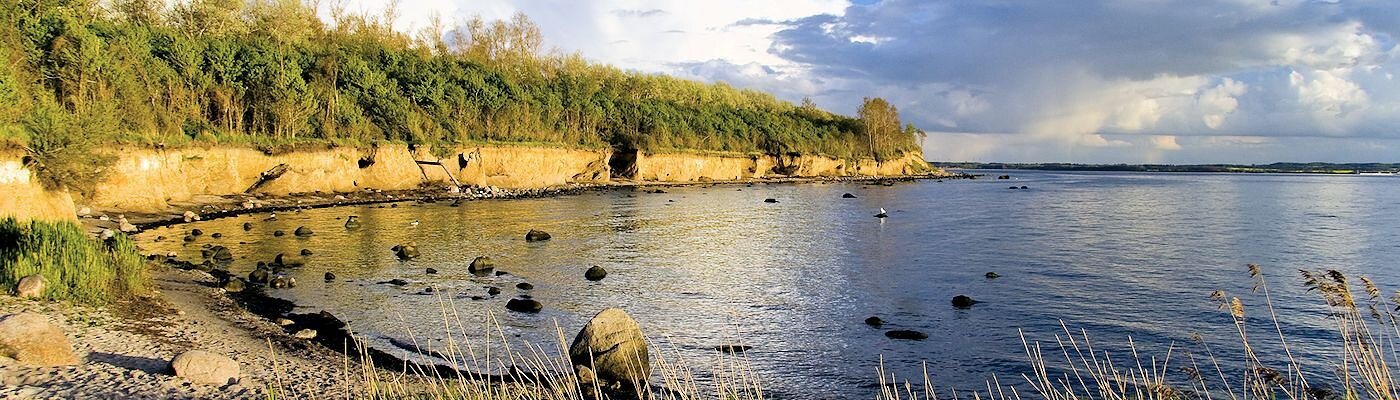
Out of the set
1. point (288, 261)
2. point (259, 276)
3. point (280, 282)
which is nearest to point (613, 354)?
point (280, 282)

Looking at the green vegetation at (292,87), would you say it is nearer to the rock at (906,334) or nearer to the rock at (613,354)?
the rock at (613,354)

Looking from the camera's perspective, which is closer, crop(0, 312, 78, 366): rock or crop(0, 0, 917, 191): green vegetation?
crop(0, 312, 78, 366): rock

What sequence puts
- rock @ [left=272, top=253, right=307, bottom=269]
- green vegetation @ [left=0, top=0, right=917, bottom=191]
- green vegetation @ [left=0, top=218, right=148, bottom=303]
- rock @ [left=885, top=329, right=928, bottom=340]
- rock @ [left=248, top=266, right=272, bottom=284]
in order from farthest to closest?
green vegetation @ [left=0, top=0, right=917, bottom=191]
rock @ [left=272, top=253, right=307, bottom=269]
rock @ [left=248, top=266, right=272, bottom=284]
rock @ [left=885, top=329, right=928, bottom=340]
green vegetation @ [left=0, top=218, right=148, bottom=303]

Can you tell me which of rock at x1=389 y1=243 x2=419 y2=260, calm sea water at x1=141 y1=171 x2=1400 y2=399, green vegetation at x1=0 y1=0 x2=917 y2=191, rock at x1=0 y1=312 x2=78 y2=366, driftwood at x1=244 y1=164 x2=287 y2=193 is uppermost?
green vegetation at x1=0 y1=0 x2=917 y2=191

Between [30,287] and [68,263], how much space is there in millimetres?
1571

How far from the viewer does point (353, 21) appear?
8038cm

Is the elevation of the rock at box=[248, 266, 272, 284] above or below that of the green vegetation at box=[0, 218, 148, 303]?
below

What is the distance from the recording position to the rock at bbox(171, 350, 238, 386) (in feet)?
33.0

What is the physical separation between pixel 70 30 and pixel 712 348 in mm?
47163

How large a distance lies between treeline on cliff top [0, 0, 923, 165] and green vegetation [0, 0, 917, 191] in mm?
131

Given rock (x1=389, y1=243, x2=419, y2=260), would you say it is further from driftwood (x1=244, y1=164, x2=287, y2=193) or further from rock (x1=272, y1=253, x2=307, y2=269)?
driftwood (x1=244, y1=164, x2=287, y2=193)

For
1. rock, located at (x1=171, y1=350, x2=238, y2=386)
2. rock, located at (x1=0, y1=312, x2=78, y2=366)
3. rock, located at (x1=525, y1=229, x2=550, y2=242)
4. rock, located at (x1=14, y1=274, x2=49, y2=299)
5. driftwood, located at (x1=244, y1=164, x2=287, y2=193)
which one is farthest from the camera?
driftwood, located at (x1=244, y1=164, x2=287, y2=193)

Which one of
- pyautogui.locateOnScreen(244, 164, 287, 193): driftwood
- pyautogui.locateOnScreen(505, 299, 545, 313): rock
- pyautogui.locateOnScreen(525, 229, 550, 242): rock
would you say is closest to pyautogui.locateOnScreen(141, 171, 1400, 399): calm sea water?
pyautogui.locateOnScreen(505, 299, 545, 313): rock

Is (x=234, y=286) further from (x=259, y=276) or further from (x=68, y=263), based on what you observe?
(x=68, y=263)
